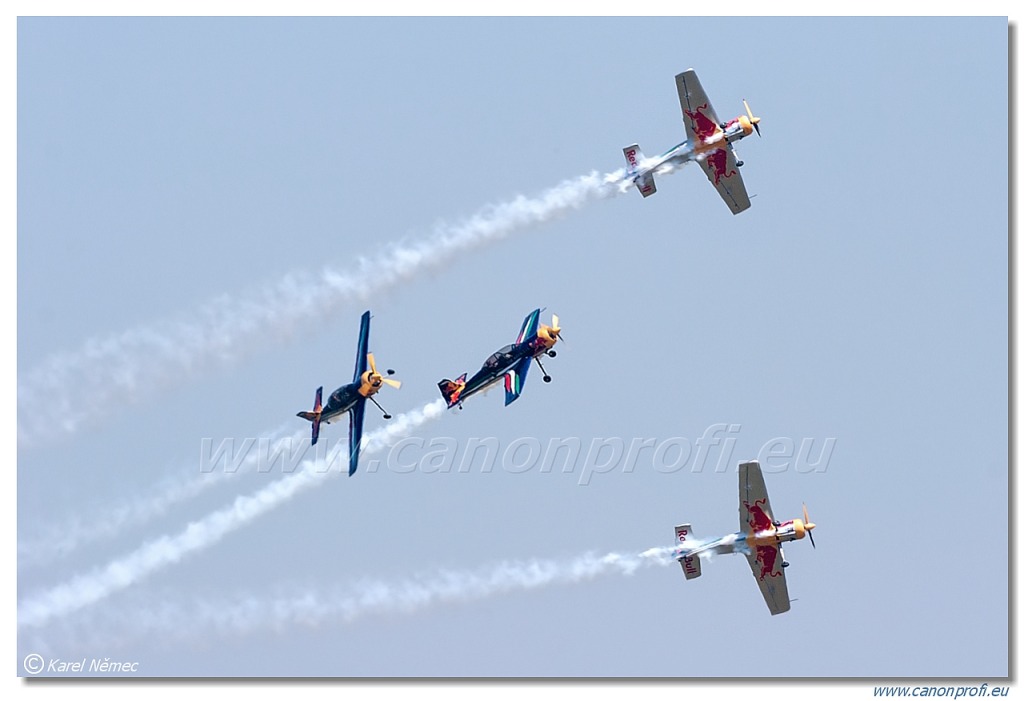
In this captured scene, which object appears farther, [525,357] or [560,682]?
[525,357]

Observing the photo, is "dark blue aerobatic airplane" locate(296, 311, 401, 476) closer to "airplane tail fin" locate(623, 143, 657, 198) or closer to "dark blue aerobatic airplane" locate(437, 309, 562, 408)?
"dark blue aerobatic airplane" locate(437, 309, 562, 408)

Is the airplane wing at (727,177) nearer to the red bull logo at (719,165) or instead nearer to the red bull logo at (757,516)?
the red bull logo at (719,165)

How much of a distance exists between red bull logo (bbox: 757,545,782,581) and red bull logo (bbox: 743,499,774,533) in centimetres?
65

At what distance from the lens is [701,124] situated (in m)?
62.3

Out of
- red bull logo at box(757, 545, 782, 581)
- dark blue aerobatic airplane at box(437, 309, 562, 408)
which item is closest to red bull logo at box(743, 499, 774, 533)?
red bull logo at box(757, 545, 782, 581)

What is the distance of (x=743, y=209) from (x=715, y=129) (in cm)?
382

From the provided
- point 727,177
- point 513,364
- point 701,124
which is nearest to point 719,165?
point 727,177

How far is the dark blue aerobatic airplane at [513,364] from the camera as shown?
60.7m

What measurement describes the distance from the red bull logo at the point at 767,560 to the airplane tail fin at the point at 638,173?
11517 millimetres

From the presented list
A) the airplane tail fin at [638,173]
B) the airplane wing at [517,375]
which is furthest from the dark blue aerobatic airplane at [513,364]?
the airplane tail fin at [638,173]

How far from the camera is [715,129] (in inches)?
2458

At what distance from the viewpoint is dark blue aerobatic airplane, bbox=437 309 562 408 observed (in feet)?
199

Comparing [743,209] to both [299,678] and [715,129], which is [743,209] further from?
[299,678]

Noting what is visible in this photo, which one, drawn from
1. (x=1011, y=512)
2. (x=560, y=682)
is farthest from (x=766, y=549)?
(x=560, y=682)
